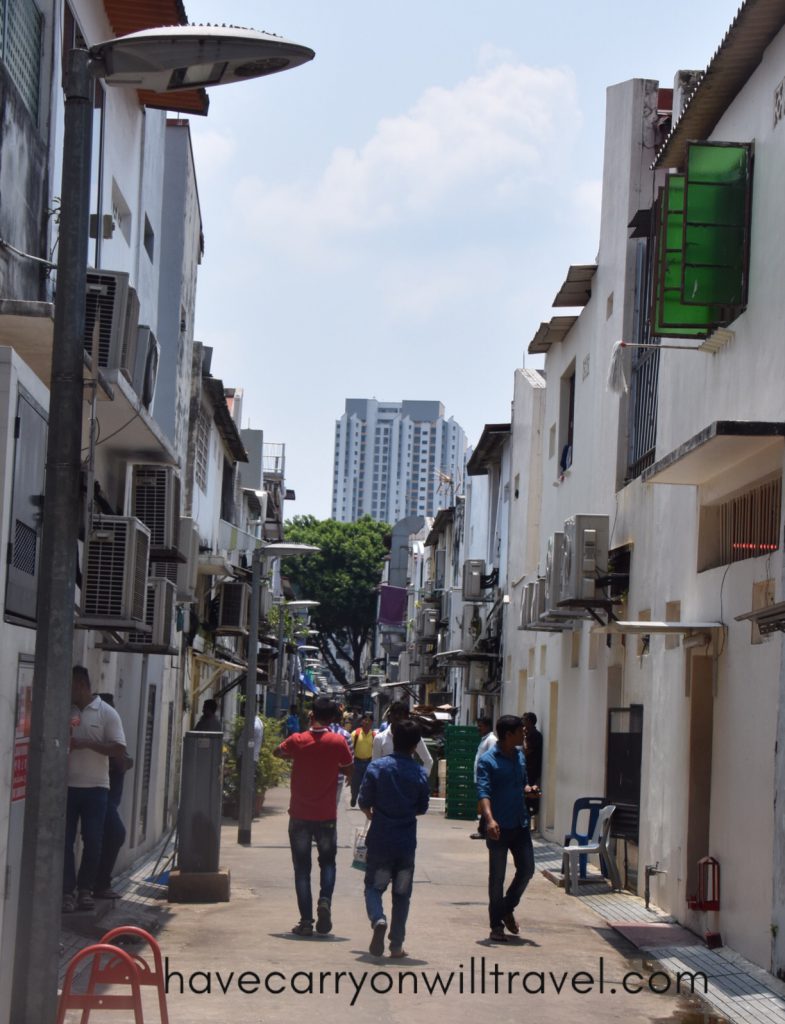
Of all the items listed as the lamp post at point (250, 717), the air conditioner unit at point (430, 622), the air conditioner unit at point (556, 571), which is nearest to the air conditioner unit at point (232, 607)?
the lamp post at point (250, 717)

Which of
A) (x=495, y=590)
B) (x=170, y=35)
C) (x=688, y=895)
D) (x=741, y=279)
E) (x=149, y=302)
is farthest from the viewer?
(x=495, y=590)

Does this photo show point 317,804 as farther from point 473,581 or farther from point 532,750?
point 473,581

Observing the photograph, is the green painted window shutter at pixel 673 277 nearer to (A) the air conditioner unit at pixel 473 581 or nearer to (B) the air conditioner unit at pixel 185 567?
(B) the air conditioner unit at pixel 185 567

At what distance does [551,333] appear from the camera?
2311cm

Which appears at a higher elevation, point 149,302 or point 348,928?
point 149,302

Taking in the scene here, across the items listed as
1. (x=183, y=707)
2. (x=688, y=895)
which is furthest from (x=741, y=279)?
(x=183, y=707)

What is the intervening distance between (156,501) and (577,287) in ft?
26.2

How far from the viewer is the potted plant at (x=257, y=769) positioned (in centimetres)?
2361

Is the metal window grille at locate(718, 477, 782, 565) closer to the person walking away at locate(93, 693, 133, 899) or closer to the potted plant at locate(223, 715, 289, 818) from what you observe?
the person walking away at locate(93, 693, 133, 899)

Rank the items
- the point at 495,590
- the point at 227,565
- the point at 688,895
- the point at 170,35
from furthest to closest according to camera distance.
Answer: the point at 495,590
the point at 227,565
the point at 688,895
the point at 170,35

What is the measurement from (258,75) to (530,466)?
21298 mm

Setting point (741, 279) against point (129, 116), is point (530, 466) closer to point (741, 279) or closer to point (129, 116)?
point (129, 116)

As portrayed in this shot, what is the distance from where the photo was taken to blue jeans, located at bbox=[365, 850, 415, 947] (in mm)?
10656

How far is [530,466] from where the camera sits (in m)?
27.7
